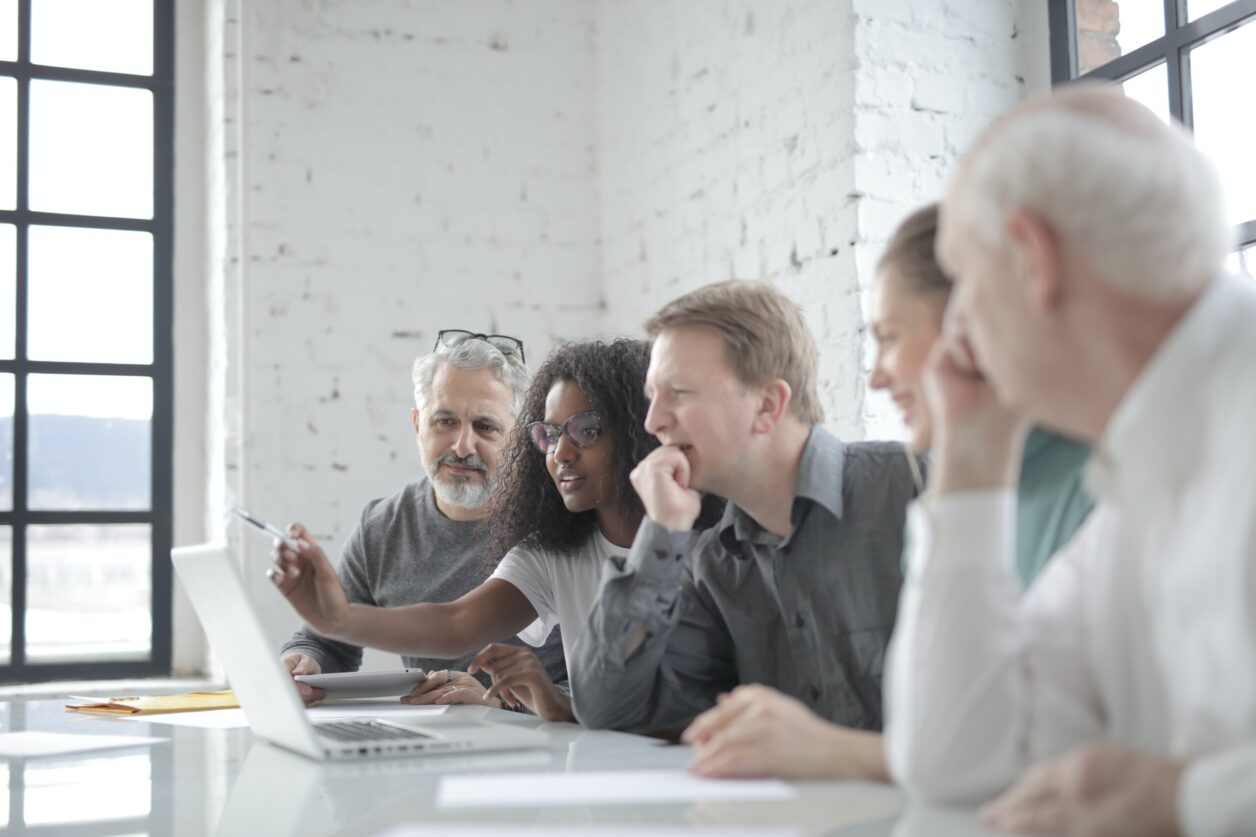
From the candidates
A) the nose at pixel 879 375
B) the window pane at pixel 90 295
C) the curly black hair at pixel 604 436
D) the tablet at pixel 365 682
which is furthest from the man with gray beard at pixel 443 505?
the window pane at pixel 90 295

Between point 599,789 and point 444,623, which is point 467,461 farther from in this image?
point 599,789

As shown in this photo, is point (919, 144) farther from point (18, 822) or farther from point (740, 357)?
point (18, 822)

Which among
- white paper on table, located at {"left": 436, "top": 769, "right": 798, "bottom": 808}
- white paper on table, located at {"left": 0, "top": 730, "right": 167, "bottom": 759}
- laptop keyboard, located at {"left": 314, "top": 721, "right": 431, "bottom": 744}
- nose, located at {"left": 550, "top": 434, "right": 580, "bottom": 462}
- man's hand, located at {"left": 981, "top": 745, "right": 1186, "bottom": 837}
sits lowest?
white paper on table, located at {"left": 0, "top": 730, "right": 167, "bottom": 759}

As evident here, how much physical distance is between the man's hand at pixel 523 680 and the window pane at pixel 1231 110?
1673mm

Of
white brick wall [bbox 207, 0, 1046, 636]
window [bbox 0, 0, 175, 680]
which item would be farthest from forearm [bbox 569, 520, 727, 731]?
window [bbox 0, 0, 175, 680]

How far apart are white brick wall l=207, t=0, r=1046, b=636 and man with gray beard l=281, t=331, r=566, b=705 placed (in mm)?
843

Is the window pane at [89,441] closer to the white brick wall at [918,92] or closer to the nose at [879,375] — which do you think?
the white brick wall at [918,92]

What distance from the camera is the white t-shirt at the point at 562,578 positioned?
2408 millimetres

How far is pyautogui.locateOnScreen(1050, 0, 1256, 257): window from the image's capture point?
103 inches

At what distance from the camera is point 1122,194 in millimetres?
935

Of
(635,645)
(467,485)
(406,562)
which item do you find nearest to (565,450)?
(635,645)

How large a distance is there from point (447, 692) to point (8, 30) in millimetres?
3070

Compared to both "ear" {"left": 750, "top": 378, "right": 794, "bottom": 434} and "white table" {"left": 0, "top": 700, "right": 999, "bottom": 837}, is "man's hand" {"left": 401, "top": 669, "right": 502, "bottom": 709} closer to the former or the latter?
"white table" {"left": 0, "top": 700, "right": 999, "bottom": 837}

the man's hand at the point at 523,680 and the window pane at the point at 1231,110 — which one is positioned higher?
the window pane at the point at 1231,110
